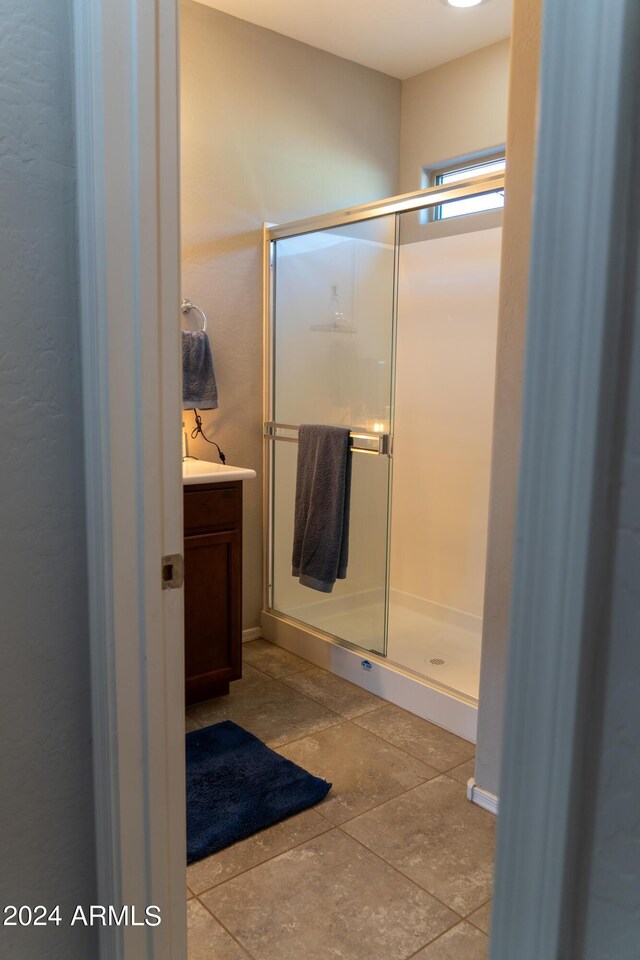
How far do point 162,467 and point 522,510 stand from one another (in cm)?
70

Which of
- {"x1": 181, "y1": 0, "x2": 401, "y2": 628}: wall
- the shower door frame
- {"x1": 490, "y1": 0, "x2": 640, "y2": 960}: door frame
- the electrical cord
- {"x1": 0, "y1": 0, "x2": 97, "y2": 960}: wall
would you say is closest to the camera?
{"x1": 490, "y1": 0, "x2": 640, "y2": 960}: door frame

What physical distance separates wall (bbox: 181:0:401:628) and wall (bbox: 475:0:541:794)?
1559 mm

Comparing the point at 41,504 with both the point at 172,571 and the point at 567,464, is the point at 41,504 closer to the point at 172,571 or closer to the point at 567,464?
the point at 172,571

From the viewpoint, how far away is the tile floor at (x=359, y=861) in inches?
65.6

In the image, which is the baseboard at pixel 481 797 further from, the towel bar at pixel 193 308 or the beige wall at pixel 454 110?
the beige wall at pixel 454 110

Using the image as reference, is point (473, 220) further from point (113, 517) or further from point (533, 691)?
point (533, 691)

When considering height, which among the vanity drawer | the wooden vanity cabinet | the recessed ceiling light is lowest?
the wooden vanity cabinet

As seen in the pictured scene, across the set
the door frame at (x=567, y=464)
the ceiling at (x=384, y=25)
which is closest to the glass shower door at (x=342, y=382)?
the ceiling at (x=384, y=25)

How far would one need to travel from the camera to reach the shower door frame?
2412mm

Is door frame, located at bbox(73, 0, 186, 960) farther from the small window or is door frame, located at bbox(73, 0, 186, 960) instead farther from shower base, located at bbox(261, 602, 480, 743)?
the small window

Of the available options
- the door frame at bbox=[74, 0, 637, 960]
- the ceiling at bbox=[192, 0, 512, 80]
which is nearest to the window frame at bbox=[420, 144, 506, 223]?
the ceiling at bbox=[192, 0, 512, 80]

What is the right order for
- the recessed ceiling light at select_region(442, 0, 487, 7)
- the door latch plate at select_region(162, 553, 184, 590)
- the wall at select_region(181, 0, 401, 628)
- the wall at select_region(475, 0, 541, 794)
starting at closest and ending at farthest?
the door latch plate at select_region(162, 553, 184, 590), the wall at select_region(475, 0, 541, 794), the recessed ceiling light at select_region(442, 0, 487, 7), the wall at select_region(181, 0, 401, 628)

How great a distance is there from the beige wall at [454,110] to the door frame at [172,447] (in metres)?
2.63

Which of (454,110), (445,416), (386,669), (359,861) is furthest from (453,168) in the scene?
(359,861)
